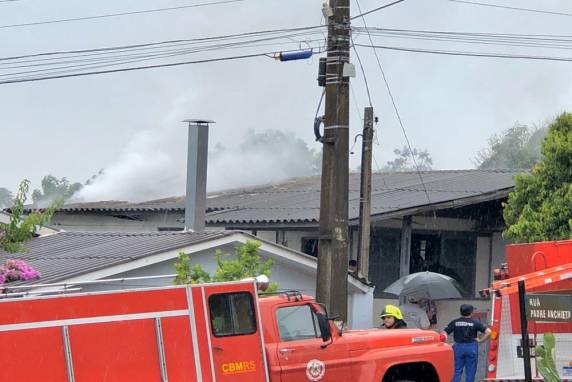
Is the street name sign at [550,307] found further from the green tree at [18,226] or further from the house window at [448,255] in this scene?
the house window at [448,255]

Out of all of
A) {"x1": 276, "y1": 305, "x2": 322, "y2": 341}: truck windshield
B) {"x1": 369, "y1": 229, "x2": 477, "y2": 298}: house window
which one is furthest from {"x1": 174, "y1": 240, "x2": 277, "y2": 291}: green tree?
{"x1": 369, "y1": 229, "x2": 477, "y2": 298}: house window

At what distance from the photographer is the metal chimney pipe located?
1973cm

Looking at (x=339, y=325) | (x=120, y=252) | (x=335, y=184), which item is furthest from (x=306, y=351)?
(x=120, y=252)

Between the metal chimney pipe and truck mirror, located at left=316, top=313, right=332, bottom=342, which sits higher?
the metal chimney pipe

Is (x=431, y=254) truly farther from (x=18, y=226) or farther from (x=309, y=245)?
(x=18, y=226)

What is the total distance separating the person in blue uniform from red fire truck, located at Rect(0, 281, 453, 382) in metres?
3.35

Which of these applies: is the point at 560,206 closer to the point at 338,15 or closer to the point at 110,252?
the point at 338,15

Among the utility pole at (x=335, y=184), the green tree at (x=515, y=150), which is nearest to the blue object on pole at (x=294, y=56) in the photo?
the utility pole at (x=335, y=184)

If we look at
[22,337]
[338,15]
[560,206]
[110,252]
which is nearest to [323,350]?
[22,337]

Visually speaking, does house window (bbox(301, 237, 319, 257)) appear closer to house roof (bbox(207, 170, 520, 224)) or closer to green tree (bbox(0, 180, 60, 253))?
house roof (bbox(207, 170, 520, 224))

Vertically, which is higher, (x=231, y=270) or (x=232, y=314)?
(x=231, y=270)

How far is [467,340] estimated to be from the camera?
15836mm

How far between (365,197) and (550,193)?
3.46 meters

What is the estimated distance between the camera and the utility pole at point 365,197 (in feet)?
62.7
